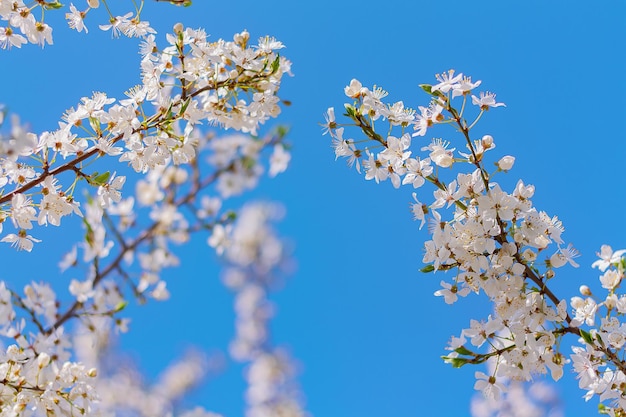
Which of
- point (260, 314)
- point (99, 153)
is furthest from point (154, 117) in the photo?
point (260, 314)

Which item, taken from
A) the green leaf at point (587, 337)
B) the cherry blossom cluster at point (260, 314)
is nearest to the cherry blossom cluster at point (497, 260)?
the green leaf at point (587, 337)

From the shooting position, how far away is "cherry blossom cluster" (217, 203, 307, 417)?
8.75 metres

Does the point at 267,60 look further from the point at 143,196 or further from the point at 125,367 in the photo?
the point at 125,367

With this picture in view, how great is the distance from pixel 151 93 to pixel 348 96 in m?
0.92

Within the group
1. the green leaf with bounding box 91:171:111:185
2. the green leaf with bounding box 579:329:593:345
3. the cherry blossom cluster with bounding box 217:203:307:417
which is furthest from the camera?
the cherry blossom cluster with bounding box 217:203:307:417

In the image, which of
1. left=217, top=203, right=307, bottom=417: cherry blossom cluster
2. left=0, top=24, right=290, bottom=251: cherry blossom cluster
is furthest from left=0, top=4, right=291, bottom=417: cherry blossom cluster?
left=217, top=203, right=307, bottom=417: cherry blossom cluster

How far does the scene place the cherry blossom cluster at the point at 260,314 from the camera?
8.75m

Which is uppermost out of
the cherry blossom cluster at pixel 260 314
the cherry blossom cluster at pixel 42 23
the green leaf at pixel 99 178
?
the cherry blossom cluster at pixel 260 314

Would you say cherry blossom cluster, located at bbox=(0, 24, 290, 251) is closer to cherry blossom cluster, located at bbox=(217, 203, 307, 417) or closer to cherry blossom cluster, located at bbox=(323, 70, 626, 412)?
cherry blossom cluster, located at bbox=(323, 70, 626, 412)

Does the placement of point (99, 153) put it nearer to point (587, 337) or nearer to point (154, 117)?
point (154, 117)

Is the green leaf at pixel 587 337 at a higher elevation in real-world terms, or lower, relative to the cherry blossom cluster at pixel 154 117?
lower

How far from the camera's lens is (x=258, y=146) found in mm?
5074

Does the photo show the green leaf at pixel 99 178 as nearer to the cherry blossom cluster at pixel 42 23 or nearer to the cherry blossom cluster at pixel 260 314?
the cherry blossom cluster at pixel 42 23

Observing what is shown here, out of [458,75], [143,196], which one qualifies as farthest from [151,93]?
[143,196]
